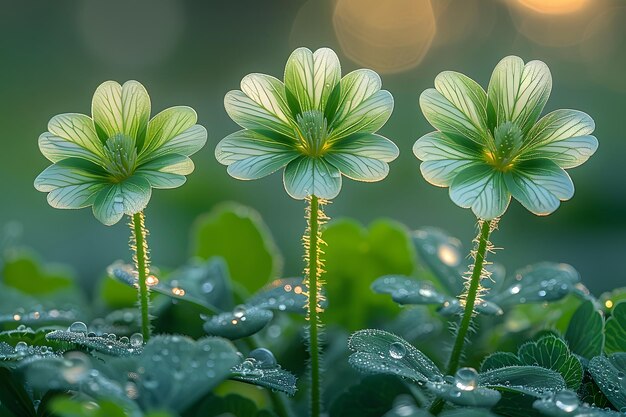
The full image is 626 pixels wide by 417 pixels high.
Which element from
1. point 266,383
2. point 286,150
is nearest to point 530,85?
point 286,150

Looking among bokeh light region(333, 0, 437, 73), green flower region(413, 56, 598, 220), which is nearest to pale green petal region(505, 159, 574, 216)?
green flower region(413, 56, 598, 220)

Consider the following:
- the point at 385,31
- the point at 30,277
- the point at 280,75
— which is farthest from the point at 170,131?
the point at 385,31

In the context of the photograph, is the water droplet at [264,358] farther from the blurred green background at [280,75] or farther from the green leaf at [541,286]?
the blurred green background at [280,75]

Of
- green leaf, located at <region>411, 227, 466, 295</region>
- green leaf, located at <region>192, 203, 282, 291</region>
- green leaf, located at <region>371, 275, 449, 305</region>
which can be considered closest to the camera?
green leaf, located at <region>371, 275, 449, 305</region>

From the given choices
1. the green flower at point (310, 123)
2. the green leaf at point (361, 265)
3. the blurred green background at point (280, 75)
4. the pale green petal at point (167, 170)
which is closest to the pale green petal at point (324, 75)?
the green flower at point (310, 123)

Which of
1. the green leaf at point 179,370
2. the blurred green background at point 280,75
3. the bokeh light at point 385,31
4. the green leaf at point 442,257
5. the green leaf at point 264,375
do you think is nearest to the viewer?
the green leaf at point 179,370

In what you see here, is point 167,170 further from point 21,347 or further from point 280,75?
point 280,75

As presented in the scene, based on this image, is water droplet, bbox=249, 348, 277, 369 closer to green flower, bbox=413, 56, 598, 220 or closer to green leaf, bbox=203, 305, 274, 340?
green leaf, bbox=203, 305, 274, 340
